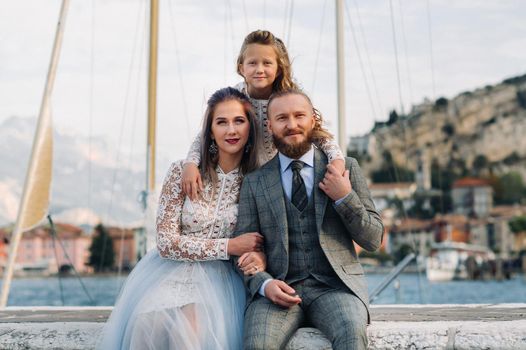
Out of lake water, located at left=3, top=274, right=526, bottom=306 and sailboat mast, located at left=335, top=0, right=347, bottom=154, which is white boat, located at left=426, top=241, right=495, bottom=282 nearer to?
lake water, located at left=3, top=274, right=526, bottom=306

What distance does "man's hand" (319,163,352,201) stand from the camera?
392 centimetres

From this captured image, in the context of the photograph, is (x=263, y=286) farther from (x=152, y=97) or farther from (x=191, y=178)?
(x=152, y=97)

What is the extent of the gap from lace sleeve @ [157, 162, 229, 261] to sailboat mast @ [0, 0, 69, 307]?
6605mm

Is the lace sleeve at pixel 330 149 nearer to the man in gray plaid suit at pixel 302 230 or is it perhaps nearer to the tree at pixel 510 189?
the man in gray plaid suit at pixel 302 230

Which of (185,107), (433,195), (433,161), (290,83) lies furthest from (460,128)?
(290,83)

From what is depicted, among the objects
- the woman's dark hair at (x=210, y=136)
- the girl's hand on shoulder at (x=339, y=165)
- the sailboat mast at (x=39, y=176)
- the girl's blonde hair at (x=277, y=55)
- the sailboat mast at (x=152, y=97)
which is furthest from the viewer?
the sailboat mast at (x=152, y=97)

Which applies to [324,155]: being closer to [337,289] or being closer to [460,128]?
[337,289]

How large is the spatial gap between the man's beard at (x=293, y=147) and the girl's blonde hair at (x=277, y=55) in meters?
0.63

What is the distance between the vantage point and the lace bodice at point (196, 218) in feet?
13.8

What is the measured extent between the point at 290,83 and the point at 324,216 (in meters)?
0.99

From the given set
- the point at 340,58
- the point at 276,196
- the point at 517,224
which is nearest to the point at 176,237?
the point at 276,196

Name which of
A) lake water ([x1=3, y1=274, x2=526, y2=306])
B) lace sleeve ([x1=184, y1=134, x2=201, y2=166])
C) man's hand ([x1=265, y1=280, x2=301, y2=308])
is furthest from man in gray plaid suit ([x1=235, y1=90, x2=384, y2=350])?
lake water ([x1=3, y1=274, x2=526, y2=306])

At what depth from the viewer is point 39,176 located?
35.7 ft

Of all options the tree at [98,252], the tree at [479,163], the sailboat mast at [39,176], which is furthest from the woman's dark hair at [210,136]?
the tree at [479,163]
